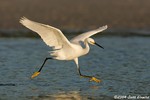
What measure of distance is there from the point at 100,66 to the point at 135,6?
10.7m

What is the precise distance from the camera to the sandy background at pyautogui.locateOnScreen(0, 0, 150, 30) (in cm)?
2109

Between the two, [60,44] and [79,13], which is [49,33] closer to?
[60,44]

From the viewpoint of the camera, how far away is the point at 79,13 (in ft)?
74.6

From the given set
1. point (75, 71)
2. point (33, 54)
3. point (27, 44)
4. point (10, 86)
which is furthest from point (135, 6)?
point (10, 86)

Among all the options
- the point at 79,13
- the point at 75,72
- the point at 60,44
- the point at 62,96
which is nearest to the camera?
the point at 62,96

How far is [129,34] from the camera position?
19625 millimetres

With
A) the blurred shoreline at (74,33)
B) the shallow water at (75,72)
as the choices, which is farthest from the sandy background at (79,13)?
the shallow water at (75,72)

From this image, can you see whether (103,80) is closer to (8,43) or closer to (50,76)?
(50,76)

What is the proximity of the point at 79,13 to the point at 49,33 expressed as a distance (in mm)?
11430

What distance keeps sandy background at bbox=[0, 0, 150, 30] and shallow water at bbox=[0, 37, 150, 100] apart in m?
2.82

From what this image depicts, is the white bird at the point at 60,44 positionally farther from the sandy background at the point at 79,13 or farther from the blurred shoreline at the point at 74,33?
the sandy background at the point at 79,13

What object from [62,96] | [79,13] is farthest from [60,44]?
[79,13]

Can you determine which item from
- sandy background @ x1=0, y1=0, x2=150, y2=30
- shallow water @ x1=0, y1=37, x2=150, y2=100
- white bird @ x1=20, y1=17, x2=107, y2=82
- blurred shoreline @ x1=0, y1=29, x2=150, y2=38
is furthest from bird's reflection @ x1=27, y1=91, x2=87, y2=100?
sandy background @ x1=0, y1=0, x2=150, y2=30

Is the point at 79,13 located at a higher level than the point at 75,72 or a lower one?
higher
